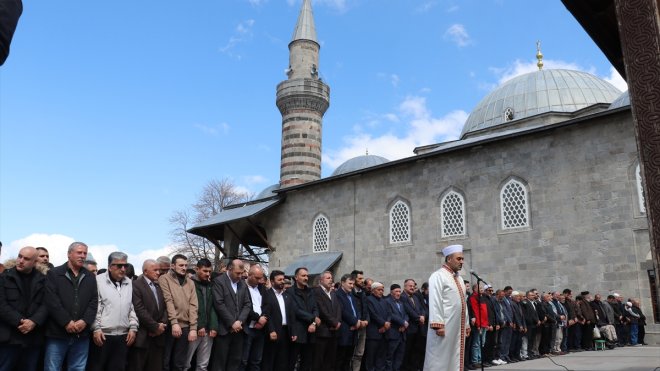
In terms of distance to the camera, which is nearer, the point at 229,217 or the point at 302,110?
the point at 229,217

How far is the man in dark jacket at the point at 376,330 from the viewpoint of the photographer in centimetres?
844

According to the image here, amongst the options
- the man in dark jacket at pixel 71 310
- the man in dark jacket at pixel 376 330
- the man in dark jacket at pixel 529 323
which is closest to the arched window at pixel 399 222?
the man in dark jacket at pixel 529 323

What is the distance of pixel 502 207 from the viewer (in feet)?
53.4

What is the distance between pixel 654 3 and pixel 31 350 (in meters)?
6.00

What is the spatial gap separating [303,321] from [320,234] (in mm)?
13785

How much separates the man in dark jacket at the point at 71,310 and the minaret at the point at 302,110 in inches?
828

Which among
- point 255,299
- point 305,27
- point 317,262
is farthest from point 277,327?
point 305,27

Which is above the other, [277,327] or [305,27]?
[305,27]

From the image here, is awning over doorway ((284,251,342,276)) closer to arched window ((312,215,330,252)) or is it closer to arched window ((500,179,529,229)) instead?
arched window ((312,215,330,252))

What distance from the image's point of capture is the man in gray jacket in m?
5.53

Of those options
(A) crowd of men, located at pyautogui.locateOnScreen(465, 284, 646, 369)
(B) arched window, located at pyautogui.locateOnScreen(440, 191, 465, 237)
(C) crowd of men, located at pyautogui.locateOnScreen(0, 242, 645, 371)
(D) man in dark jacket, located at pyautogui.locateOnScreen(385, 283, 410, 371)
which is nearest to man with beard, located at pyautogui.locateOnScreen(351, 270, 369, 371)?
(C) crowd of men, located at pyautogui.locateOnScreen(0, 242, 645, 371)

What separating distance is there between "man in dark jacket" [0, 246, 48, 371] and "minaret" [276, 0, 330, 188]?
21248 millimetres

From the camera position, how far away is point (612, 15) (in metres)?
5.27

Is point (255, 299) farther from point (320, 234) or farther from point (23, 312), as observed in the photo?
point (320, 234)
